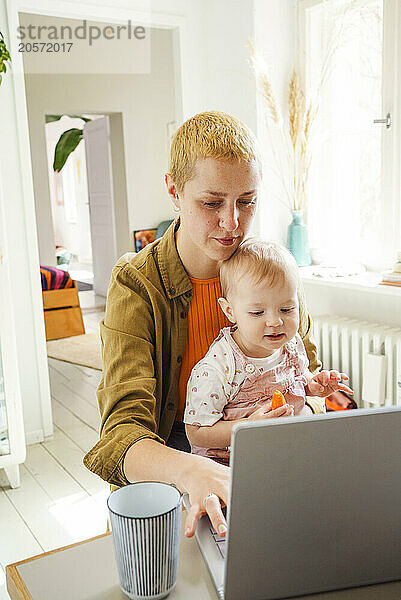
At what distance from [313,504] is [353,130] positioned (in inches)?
106

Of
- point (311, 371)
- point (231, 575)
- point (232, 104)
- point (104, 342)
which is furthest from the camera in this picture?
point (232, 104)

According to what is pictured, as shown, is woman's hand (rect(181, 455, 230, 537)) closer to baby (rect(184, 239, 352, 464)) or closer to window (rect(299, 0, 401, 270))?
baby (rect(184, 239, 352, 464))

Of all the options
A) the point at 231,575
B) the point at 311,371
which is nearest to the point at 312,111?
the point at 311,371

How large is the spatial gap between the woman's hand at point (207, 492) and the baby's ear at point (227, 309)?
41cm

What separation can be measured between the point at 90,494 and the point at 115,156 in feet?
15.5

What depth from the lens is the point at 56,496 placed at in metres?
2.91

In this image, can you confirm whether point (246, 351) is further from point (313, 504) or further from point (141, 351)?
point (313, 504)

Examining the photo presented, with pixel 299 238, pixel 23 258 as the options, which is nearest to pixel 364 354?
pixel 299 238

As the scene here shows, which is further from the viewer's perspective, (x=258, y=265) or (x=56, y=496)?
(x=56, y=496)

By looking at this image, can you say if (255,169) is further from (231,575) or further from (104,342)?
(231,575)

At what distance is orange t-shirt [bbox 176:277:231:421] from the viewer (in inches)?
53.5

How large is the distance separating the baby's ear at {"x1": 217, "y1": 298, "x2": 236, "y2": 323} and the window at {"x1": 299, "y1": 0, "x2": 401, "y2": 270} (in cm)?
181

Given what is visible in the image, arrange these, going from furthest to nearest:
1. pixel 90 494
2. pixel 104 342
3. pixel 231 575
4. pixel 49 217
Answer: pixel 49 217
pixel 90 494
pixel 104 342
pixel 231 575

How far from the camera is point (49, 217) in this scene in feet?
22.1
